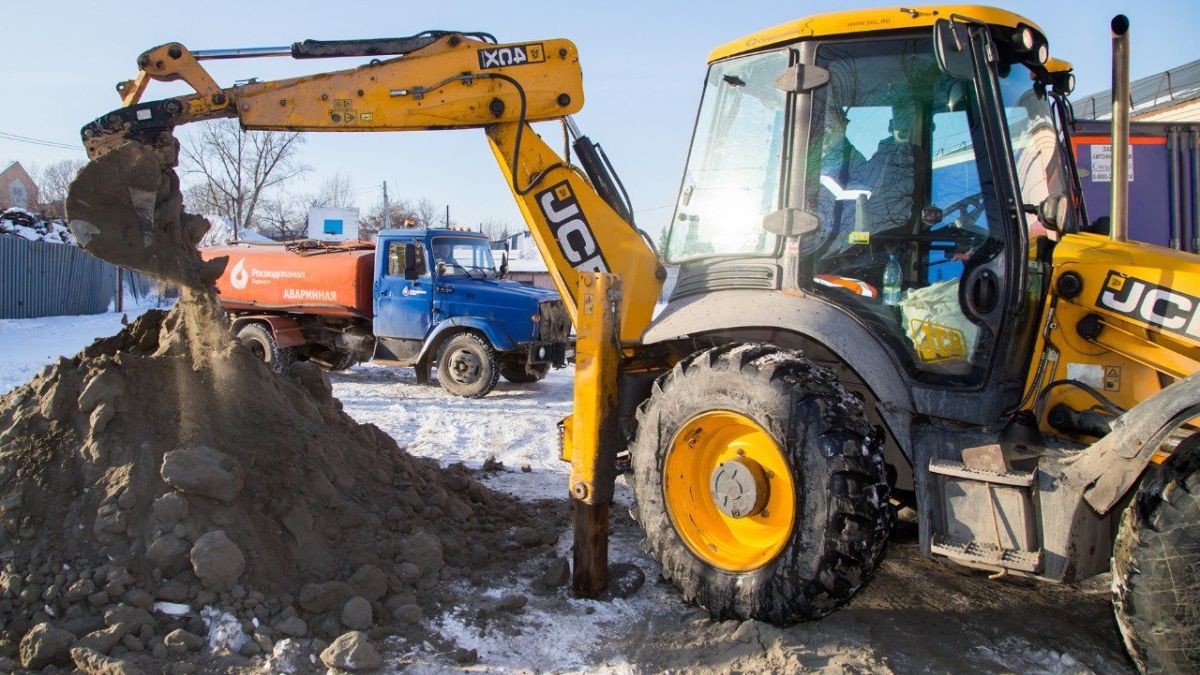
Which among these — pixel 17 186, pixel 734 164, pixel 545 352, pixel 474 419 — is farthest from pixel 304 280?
pixel 17 186

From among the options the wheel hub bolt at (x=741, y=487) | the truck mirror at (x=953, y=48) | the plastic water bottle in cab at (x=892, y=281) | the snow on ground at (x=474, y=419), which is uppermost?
the truck mirror at (x=953, y=48)

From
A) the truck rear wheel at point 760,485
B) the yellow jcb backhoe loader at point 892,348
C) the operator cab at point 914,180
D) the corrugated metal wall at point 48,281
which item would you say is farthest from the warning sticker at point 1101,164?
the corrugated metal wall at point 48,281

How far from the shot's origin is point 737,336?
4062 mm

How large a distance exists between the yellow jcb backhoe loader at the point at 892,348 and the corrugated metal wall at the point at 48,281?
17.4 meters

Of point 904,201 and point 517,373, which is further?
point 517,373

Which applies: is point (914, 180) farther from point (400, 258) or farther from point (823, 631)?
point (400, 258)

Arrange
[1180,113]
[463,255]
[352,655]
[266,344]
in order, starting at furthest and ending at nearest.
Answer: [266,344] < [463,255] < [1180,113] < [352,655]

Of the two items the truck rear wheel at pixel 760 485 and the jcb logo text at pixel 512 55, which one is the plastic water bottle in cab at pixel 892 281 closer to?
the truck rear wheel at pixel 760 485

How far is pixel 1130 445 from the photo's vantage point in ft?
9.64

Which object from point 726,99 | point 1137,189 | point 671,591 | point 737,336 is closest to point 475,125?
point 726,99

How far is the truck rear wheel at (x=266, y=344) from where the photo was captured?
12016 mm

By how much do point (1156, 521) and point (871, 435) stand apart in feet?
3.27

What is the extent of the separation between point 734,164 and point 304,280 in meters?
9.10

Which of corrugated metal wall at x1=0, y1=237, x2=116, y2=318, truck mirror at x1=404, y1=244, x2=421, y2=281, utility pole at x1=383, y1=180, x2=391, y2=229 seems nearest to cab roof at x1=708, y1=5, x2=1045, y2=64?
truck mirror at x1=404, y1=244, x2=421, y2=281
